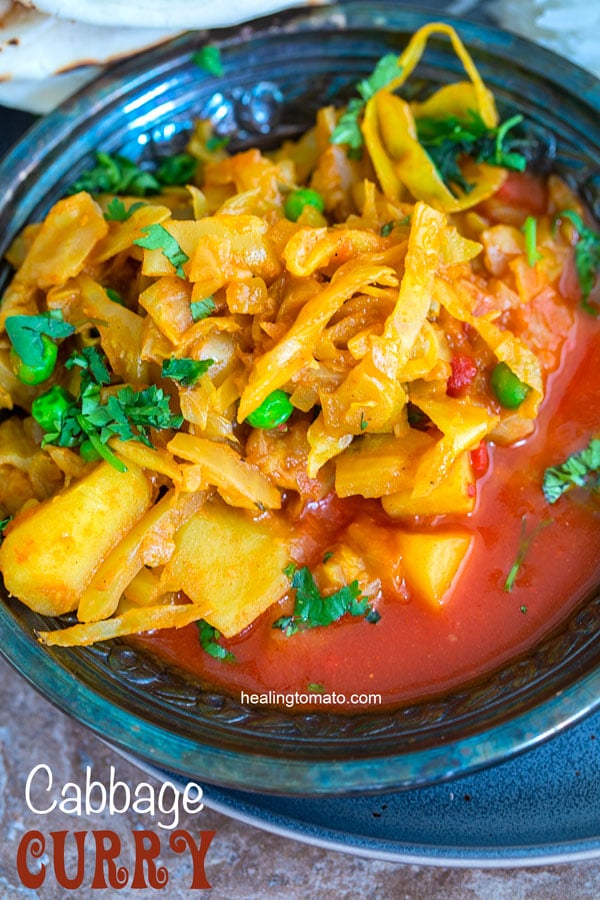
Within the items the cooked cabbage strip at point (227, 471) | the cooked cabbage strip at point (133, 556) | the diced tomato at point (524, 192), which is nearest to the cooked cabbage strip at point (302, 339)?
the cooked cabbage strip at point (227, 471)

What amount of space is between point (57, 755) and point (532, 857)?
6.79ft

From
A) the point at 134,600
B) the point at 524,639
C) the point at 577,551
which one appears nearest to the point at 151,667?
the point at 134,600

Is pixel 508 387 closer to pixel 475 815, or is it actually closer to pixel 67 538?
pixel 475 815

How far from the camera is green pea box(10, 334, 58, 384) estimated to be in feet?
11.5

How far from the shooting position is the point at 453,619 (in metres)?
3.36

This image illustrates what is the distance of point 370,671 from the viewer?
330 cm

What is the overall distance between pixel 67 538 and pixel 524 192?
8.59 ft

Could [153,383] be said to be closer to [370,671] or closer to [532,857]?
[370,671]

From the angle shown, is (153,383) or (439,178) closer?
(153,383)

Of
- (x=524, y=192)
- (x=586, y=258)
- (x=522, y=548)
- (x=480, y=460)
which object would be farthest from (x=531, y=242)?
(x=522, y=548)

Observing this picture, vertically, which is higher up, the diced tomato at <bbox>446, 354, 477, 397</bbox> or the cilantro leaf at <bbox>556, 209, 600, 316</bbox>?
the cilantro leaf at <bbox>556, 209, 600, 316</bbox>

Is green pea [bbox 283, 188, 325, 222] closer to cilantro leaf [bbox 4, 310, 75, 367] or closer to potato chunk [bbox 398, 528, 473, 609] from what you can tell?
cilantro leaf [bbox 4, 310, 75, 367]

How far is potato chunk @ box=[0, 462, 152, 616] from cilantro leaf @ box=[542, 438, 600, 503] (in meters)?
1.66

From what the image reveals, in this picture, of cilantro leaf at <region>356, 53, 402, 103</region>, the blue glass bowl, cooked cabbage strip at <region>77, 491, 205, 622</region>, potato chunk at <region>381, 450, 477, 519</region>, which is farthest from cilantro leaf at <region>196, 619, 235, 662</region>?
cilantro leaf at <region>356, 53, 402, 103</region>
